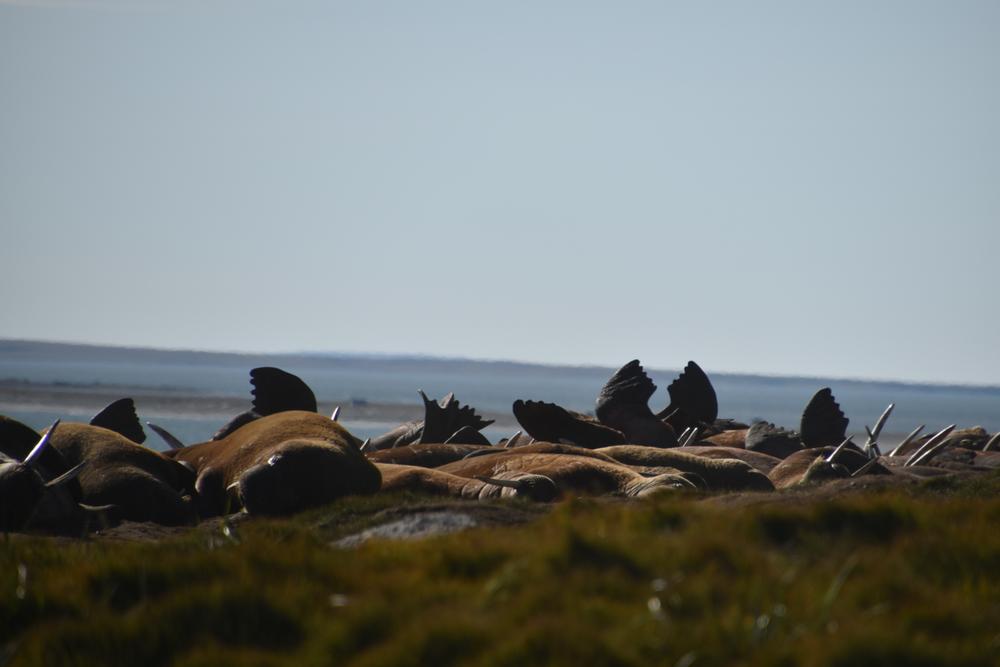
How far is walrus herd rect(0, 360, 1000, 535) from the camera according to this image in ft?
41.5

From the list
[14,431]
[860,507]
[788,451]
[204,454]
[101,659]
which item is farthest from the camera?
[788,451]

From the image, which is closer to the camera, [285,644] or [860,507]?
[285,644]

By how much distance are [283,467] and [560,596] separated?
287 inches

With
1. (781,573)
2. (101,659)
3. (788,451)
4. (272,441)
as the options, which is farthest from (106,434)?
(788,451)

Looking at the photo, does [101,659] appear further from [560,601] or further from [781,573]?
Answer: [781,573]

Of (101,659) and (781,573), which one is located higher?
(781,573)

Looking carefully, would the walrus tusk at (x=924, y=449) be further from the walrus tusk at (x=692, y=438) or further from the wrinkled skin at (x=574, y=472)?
the wrinkled skin at (x=574, y=472)

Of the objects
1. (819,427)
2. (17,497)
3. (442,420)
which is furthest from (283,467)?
(819,427)

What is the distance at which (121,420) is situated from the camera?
62.3ft

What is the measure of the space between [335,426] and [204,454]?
1980 mm

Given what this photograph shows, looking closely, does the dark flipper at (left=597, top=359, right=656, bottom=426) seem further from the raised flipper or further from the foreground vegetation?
the foreground vegetation

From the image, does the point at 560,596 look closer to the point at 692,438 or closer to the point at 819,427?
the point at 692,438

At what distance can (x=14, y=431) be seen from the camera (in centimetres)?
1417

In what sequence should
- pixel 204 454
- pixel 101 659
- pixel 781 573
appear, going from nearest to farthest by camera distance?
pixel 101 659 → pixel 781 573 → pixel 204 454
